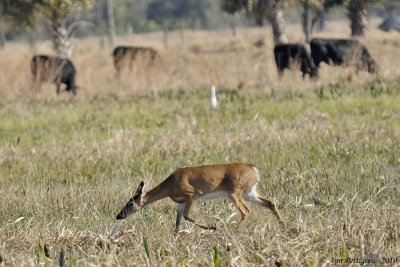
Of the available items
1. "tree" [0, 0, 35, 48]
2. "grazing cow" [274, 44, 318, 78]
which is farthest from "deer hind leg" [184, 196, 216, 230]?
"tree" [0, 0, 35, 48]

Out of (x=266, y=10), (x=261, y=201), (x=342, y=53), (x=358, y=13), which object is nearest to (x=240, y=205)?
(x=261, y=201)

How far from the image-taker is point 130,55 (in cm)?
3092

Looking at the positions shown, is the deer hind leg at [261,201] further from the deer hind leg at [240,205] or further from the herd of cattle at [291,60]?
the herd of cattle at [291,60]

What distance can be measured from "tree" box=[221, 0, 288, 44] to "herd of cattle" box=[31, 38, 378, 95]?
600cm

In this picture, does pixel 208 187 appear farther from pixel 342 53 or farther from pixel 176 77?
pixel 342 53

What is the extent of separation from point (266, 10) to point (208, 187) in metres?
31.6

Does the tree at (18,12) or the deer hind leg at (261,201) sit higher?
the deer hind leg at (261,201)

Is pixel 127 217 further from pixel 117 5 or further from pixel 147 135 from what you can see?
pixel 117 5

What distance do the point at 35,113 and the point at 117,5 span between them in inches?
2420

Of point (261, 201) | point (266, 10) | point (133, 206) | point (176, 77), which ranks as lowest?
point (176, 77)

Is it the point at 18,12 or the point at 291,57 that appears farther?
the point at 18,12

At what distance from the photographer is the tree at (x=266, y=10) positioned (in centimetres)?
3630

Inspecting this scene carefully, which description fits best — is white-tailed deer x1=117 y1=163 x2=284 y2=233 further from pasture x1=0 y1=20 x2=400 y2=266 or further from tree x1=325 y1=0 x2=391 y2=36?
tree x1=325 y1=0 x2=391 y2=36

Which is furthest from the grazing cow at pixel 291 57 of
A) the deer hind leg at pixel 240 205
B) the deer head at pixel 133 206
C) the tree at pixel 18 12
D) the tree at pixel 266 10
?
the deer head at pixel 133 206
